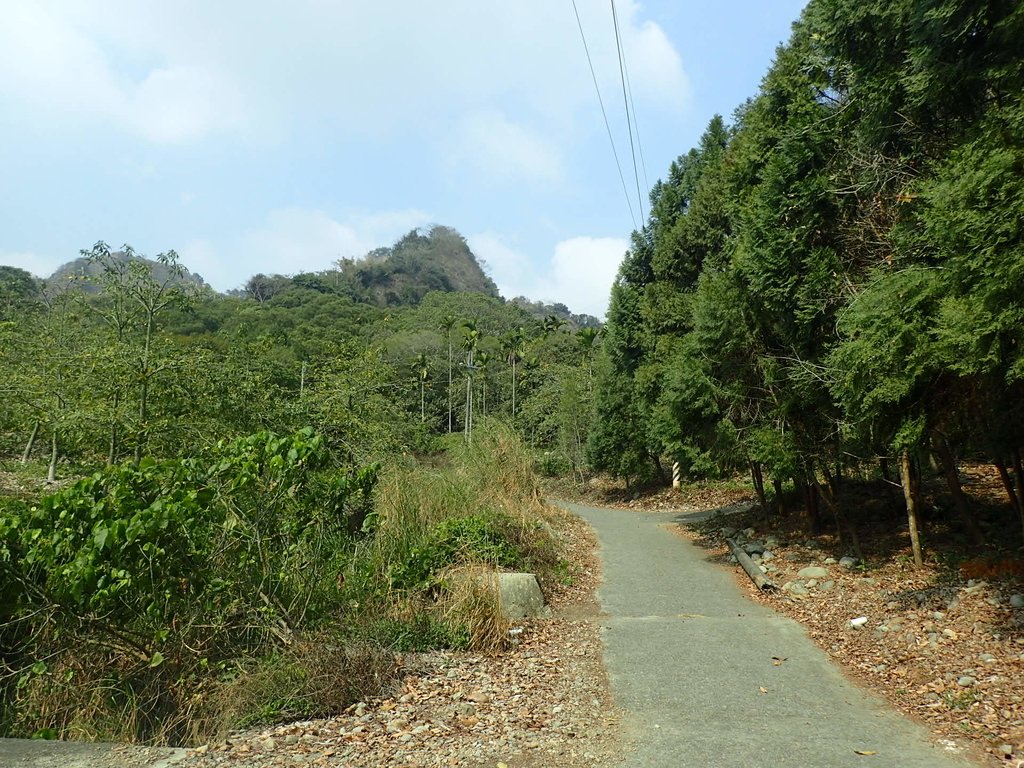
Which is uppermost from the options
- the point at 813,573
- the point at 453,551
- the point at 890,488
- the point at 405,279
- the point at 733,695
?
the point at 405,279

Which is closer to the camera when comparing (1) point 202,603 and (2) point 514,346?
(1) point 202,603

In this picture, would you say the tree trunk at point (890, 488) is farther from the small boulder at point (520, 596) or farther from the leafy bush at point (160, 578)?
the leafy bush at point (160, 578)

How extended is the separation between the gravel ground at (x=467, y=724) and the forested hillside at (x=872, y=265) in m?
4.17

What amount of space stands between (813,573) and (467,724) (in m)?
6.75

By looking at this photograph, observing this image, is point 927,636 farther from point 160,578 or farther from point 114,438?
point 114,438

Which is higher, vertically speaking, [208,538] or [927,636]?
[208,538]

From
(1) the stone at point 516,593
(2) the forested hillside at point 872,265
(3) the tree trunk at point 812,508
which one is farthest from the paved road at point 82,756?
(3) the tree trunk at point 812,508

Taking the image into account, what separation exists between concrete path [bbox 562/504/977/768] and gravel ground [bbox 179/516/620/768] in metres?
0.34

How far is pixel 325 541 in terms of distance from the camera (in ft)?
25.4

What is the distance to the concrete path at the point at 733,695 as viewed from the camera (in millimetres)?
4746

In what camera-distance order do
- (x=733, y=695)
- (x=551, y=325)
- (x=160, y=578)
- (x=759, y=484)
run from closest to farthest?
(x=733, y=695) < (x=160, y=578) < (x=759, y=484) < (x=551, y=325)

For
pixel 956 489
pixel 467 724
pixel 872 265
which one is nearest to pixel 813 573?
pixel 956 489

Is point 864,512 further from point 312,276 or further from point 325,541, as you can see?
point 312,276

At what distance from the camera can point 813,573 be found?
33.7 feet
